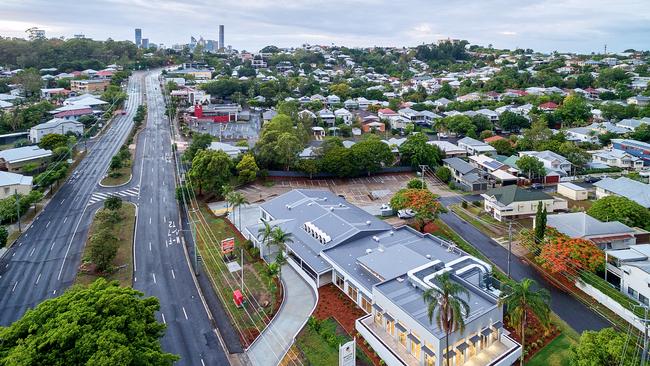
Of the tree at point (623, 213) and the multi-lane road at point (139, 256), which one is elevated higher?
the tree at point (623, 213)

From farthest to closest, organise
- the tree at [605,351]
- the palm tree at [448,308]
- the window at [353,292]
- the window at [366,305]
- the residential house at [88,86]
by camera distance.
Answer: the residential house at [88,86]
the window at [353,292]
the window at [366,305]
the palm tree at [448,308]
the tree at [605,351]

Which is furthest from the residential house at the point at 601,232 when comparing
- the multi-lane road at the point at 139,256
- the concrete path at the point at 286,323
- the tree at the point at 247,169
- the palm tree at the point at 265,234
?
the tree at the point at 247,169

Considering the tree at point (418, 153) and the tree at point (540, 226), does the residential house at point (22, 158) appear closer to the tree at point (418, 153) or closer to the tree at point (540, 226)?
the tree at point (418, 153)

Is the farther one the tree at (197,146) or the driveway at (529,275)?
the tree at (197,146)

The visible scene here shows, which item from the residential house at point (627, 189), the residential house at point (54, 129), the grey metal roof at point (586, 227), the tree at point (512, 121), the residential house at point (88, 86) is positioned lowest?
the grey metal roof at point (586, 227)

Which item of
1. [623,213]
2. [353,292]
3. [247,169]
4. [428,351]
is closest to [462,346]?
[428,351]

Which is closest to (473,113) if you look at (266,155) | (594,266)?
(266,155)

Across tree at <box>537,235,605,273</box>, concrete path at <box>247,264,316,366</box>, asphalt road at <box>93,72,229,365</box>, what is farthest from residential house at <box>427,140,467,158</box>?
concrete path at <box>247,264,316,366</box>
